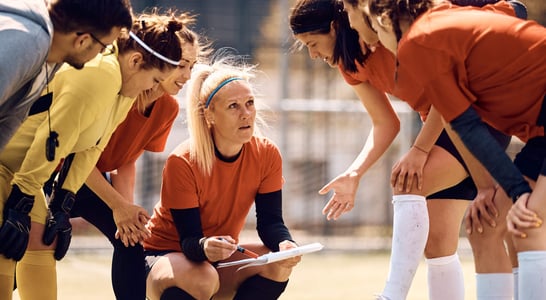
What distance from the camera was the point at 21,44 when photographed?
294 centimetres

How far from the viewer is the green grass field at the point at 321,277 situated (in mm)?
6180

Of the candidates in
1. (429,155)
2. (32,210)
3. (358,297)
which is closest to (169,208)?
(32,210)

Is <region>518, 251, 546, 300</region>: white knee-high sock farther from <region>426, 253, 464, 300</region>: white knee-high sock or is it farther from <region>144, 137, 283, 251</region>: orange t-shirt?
<region>144, 137, 283, 251</region>: orange t-shirt

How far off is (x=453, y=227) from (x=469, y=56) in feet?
3.16

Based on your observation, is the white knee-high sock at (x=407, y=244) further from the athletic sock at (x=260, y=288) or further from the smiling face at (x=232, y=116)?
the smiling face at (x=232, y=116)

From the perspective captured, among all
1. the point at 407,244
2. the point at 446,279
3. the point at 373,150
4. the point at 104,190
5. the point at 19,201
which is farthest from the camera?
the point at 104,190

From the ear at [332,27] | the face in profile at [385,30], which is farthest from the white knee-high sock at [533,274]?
the ear at [332,27]

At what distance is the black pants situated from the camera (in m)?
4.45

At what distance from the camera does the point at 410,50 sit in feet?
10.9

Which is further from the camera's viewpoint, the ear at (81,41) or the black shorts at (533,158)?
the black shorts at (533,158)

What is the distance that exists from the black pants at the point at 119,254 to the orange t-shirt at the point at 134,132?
17 centimetres

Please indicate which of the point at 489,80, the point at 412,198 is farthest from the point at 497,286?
the point at 489,80

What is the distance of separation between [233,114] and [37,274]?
106 cm

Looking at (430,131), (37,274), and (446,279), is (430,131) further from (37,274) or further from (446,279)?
(37,274)
